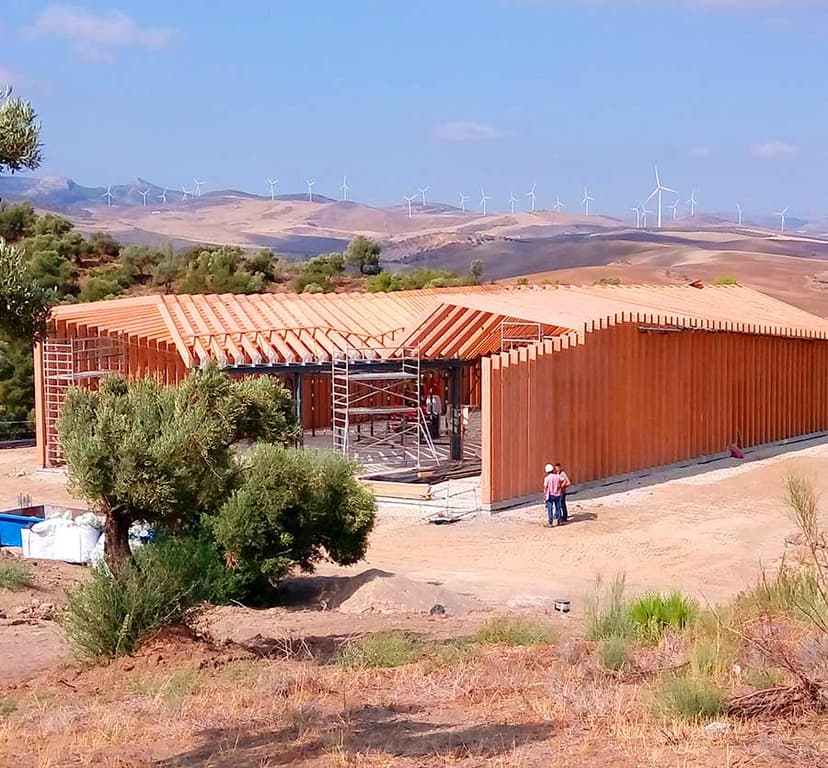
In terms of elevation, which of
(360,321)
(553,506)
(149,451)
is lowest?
(553,506)

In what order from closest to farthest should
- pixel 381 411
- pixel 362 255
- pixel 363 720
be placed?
pixel 363 720 → pixel 381 411 → pixel 362 255

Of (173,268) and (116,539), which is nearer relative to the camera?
(116,539)

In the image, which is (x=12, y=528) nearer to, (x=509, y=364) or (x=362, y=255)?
(x=509, y=364)

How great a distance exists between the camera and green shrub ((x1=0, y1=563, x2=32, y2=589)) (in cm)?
1304

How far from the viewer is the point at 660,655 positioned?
8.37 metres

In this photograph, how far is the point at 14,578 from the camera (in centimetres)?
1315

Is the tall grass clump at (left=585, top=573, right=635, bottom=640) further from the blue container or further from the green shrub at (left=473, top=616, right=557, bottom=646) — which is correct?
the blue container

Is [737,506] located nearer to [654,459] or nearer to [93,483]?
[654,459]

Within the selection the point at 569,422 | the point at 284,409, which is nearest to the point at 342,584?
the point at 284,409

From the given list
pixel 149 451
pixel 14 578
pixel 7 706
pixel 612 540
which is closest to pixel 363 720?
pixel 7 706

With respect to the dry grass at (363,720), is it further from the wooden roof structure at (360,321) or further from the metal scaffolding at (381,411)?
the metal scaffolding at (381,411)

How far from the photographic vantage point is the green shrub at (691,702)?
645cm

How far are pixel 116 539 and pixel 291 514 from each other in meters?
3.56

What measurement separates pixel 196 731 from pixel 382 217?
5313 inches
